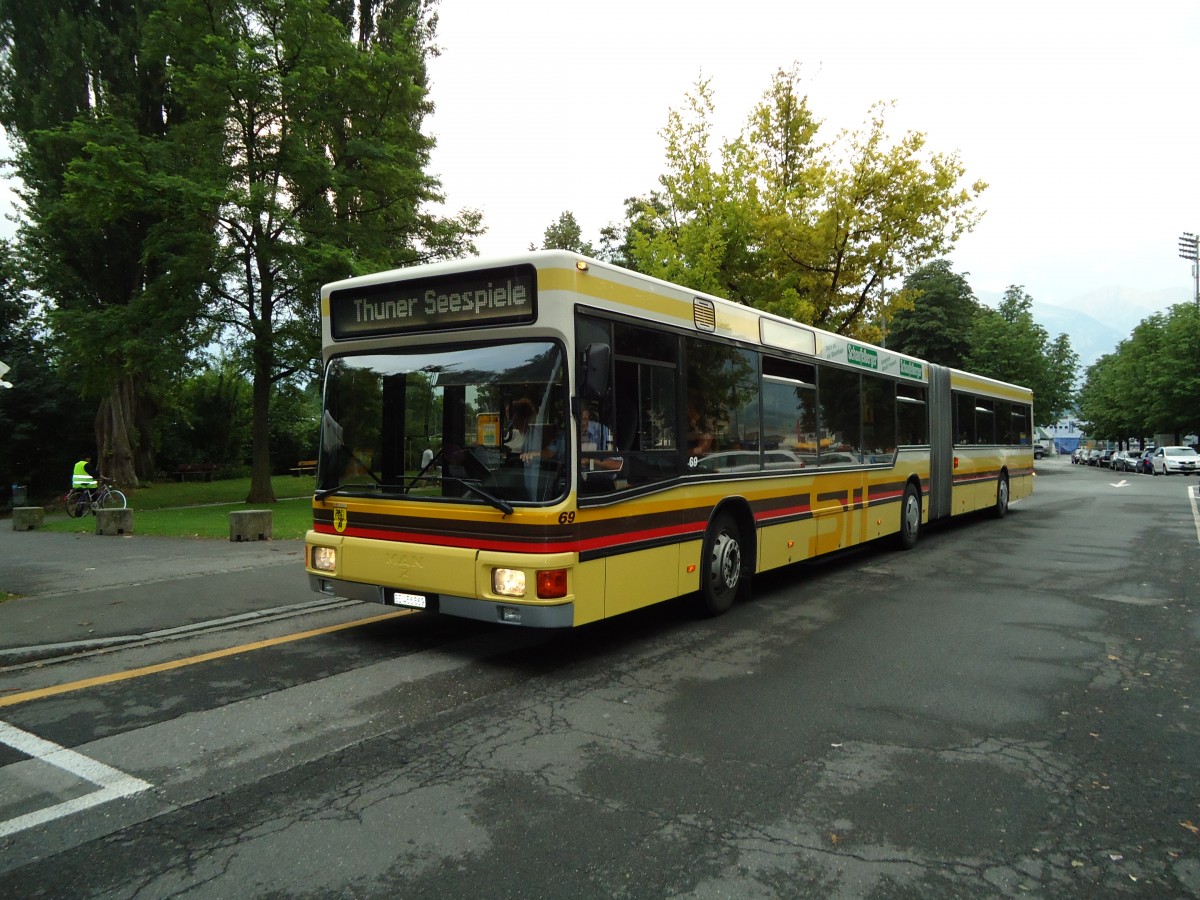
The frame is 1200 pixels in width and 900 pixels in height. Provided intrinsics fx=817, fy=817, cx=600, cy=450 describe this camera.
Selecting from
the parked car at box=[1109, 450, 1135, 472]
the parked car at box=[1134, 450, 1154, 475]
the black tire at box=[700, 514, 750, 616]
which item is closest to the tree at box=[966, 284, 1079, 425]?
the parked car at box=[1134, 450, 1154, 475]

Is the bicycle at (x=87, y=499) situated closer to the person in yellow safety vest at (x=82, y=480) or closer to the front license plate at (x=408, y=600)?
the person in yellow safety vest at (x=82, y=480)

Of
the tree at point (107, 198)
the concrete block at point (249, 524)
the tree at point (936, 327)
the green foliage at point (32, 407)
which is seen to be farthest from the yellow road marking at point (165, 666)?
the tree at point (936, 327)

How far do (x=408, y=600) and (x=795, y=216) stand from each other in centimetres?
1724

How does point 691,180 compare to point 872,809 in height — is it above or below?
above

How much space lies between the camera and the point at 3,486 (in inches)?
1177

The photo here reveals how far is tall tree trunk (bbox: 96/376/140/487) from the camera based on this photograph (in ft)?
97.8

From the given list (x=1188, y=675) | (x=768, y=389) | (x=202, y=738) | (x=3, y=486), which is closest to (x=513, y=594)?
(x=202, y=738)

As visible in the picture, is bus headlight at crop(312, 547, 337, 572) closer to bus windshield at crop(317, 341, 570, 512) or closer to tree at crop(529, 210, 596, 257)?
bus windshield at crop(317, 341, 570, 512)

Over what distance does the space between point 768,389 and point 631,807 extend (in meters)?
5.61

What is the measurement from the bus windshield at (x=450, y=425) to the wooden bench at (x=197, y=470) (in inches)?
1477

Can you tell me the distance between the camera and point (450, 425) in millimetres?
6055

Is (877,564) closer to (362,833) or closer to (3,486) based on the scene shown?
(362,833)

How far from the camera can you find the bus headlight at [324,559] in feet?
21.5

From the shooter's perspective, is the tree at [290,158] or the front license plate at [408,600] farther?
the tree at [290,158]
